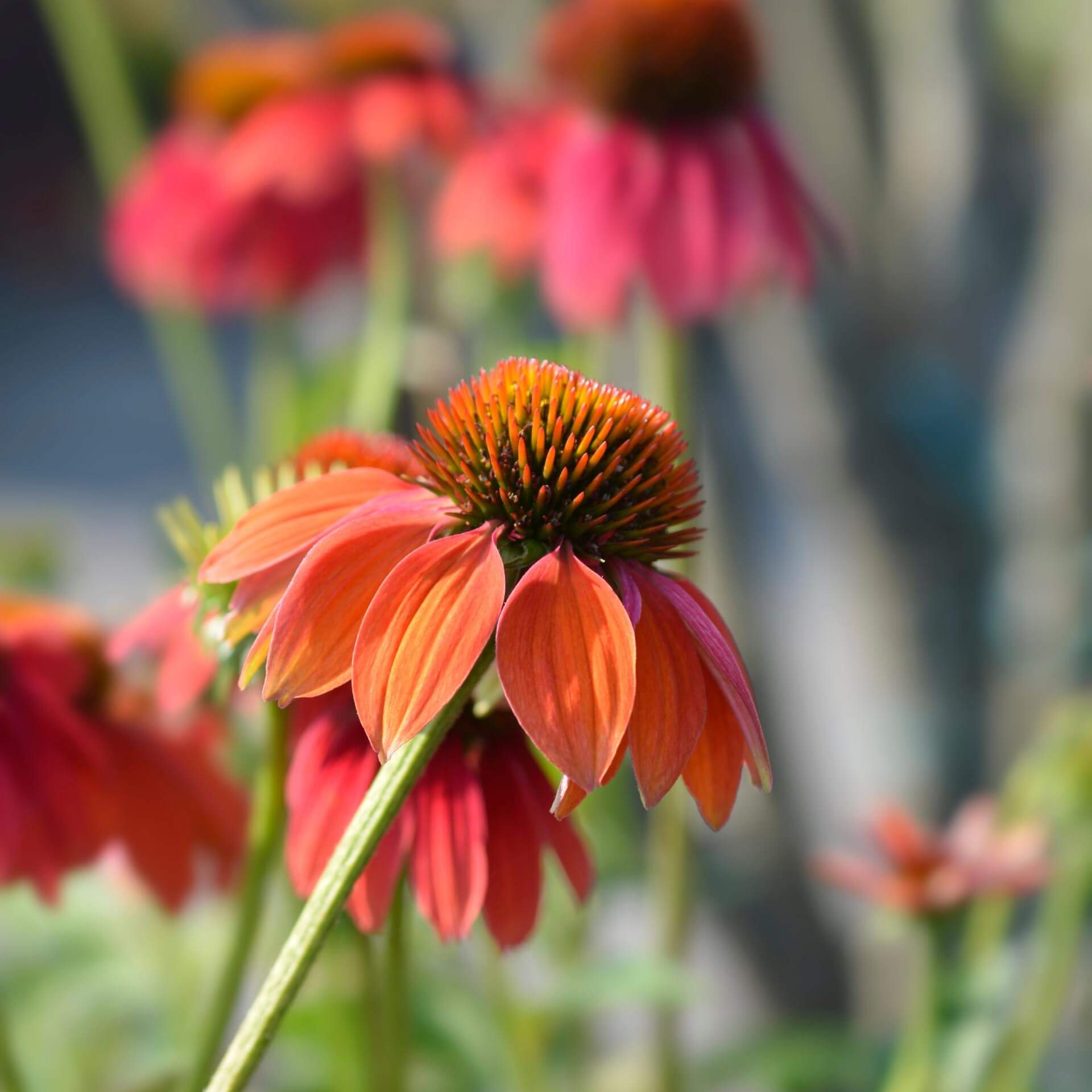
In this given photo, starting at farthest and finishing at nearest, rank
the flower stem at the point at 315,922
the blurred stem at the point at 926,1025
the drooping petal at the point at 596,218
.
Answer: the drooping petal at the point at 596,218
the blurred stem at the point at 926,1025
the flower stem at the point at 315,922

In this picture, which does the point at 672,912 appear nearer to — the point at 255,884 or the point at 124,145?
the point at 255,884

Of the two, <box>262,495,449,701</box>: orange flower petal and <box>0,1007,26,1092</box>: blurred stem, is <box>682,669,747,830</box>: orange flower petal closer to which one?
<box>262,495,449,701</box>: orange flower petal

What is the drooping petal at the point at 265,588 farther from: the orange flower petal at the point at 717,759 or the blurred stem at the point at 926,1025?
the blurred stem at the point at 926,1025

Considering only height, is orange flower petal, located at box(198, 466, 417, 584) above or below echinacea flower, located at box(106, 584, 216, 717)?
above

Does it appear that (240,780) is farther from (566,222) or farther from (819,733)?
(819,733)

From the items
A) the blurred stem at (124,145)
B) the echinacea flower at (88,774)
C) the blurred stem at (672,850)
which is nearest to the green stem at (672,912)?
the blurred stem at (672,850)

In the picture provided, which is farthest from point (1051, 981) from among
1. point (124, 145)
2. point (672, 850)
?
point (124, 145)

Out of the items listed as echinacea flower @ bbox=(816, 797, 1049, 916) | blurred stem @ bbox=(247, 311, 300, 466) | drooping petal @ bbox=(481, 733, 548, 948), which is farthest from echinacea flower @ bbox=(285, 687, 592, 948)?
blurred stem @ bbox=(247, 311, 300, 466)
